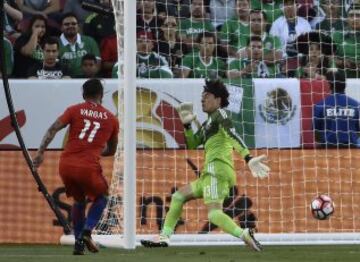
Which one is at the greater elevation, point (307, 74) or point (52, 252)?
point (307, 74)

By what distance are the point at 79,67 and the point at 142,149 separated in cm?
211

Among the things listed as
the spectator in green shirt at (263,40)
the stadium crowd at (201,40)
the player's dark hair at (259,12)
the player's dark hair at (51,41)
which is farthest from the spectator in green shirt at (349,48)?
the player's dark hair at (51,41)

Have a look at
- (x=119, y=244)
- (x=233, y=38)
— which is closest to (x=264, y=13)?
Result: (x=233, y=38)

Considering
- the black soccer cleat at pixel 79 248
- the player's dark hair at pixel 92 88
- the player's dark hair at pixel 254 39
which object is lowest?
the black soccer cleat at pixel 79 248

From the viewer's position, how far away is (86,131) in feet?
38.2

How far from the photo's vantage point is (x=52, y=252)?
1197 cm

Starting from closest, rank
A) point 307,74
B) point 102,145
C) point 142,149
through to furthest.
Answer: point 102,145, point 142,149, point 307,74

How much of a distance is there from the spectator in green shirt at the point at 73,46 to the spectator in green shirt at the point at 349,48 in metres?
3.47

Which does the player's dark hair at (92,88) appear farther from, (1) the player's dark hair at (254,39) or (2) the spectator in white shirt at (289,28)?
(2) the spectator in white shirt at (289,28)

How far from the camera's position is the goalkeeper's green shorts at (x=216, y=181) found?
40.0ft

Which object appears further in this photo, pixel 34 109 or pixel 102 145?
pixel 34 109

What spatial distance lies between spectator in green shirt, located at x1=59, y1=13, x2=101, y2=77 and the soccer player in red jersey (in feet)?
13.6

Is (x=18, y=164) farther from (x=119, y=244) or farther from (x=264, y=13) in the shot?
(x=264, y=13)

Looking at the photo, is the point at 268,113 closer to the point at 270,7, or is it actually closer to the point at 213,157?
the point at 270,7
